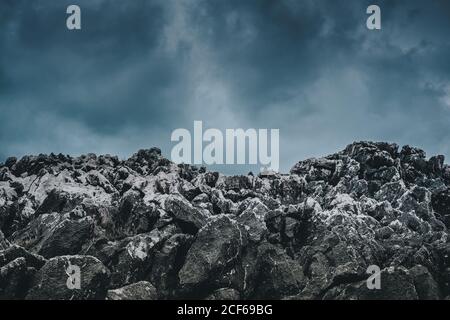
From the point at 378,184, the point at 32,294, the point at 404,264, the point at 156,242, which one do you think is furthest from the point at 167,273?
the point at 378,184

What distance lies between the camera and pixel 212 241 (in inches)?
5910

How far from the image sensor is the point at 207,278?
143500mm

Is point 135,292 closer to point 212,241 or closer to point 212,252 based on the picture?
point 212,252

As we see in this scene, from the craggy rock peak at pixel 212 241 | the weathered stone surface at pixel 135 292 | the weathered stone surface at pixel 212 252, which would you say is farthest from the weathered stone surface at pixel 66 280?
the weathered stone surface at pixel 212 252

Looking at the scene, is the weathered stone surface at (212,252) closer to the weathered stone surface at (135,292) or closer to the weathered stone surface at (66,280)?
the weathered stone surface at (135,292)

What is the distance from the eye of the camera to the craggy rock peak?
442 ft

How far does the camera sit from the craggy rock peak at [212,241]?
13462cm

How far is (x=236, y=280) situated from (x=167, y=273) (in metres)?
20.1

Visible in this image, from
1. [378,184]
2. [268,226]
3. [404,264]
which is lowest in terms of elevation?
[404,264]

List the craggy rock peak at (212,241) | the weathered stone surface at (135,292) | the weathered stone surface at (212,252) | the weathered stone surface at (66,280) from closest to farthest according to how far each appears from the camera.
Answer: the weathered stone surface at (66,280), the weathered stone surface at (135,292), the craggy rock peak at (212,241), the weathered stone surface at (212,252)

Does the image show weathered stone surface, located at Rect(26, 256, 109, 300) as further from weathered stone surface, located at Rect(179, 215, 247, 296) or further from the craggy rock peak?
weathered stone surface, located at Rect(179, 215, 247, 296)

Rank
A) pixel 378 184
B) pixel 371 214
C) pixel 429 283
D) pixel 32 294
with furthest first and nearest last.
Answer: pixel 378 184, pixel 371 214, pixel 429 283, pixel 32 294

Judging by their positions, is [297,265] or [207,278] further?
[297,265]
